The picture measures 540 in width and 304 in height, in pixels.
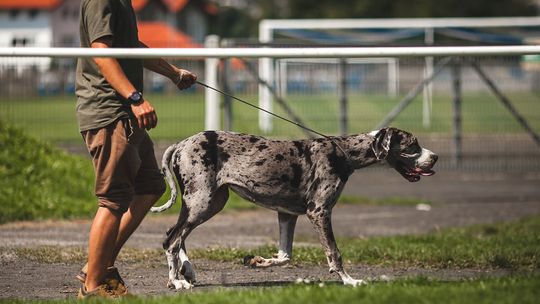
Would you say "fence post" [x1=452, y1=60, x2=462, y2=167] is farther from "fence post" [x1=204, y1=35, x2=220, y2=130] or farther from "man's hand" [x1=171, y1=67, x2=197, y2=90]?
"man's hand" [x1=171, y1=67, x2=197, y2=90]

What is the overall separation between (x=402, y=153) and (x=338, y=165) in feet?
1.64

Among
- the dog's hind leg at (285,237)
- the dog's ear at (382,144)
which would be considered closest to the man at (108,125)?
the dog's hind leg at (285,237)

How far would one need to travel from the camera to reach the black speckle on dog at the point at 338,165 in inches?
340

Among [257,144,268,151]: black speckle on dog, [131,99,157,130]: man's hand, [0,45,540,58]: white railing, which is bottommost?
[257,144,268,151]: black speckle on dog

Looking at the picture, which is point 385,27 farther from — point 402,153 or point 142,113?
point 142,113

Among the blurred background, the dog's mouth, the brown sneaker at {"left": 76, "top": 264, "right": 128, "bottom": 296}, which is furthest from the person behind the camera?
the blurred background

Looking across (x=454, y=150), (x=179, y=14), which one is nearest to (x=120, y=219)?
(x=454, y=150)

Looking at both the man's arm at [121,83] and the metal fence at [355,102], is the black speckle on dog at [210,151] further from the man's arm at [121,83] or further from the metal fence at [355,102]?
the metal fence at [355,102]

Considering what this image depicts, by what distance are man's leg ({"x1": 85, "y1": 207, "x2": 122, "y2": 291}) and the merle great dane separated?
1.71ft

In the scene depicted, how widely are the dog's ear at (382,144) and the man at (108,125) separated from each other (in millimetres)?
1649

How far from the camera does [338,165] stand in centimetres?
866

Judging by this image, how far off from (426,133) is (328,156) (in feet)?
57.2

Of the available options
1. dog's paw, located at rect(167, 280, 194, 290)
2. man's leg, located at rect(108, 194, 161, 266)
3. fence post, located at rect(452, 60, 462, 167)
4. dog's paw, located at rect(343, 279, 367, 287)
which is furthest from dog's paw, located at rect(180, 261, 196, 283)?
fence post, located at rect(452, 60, 462, 167)

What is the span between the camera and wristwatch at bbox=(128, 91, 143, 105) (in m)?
7.90
